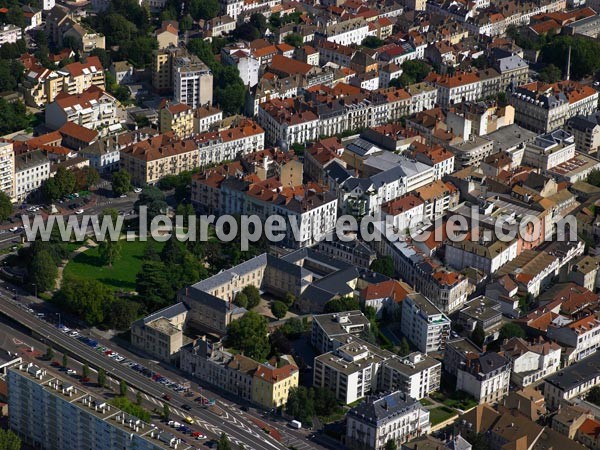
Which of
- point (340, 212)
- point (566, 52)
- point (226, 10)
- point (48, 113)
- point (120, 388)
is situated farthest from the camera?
point (226, 10)

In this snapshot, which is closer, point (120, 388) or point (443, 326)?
point (120, 388)

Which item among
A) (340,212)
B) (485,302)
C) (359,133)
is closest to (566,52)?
(359,133)

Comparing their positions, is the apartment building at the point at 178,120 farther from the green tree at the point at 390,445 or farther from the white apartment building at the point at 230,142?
the green tree at the point at 390,445

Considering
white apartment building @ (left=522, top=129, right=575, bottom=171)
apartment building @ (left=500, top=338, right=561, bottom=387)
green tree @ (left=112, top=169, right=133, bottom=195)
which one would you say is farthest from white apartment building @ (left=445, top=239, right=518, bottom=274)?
green tree @ (left=112, top=169, right=133, bottom=195)

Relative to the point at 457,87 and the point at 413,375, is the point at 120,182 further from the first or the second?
the point at 457,87

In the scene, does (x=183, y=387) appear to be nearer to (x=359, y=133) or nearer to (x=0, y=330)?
(x=0, y=330)

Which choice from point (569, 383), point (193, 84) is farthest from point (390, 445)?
point (193, 84)
